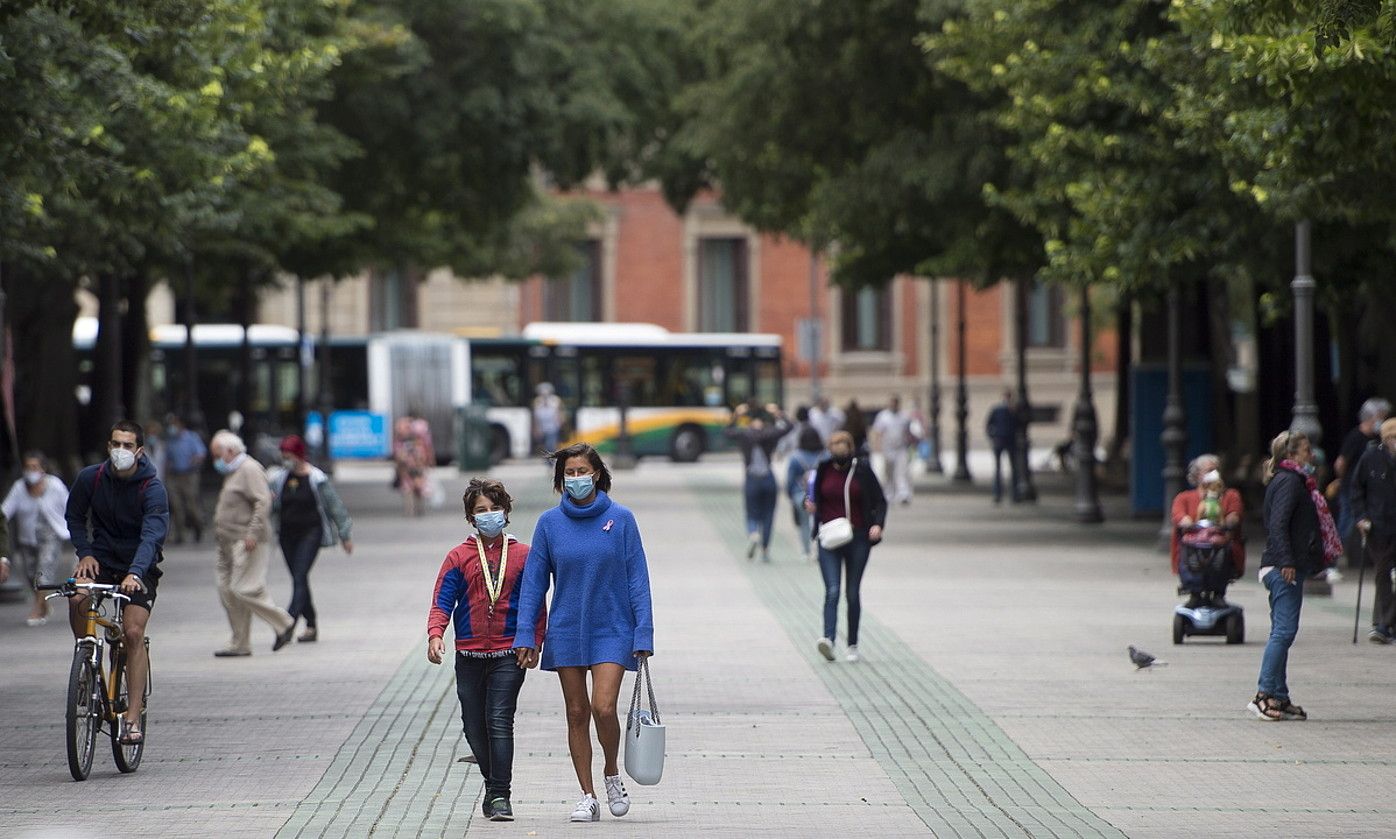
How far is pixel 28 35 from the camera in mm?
14211

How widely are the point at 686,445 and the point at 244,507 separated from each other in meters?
35.7

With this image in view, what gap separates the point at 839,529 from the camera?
14602 millimetres

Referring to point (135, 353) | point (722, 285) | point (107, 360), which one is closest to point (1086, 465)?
point (107, 360)

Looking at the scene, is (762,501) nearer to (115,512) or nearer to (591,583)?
(115,512)

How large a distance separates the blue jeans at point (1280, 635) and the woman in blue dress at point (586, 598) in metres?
4.28

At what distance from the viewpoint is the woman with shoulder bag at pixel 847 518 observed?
579 inches

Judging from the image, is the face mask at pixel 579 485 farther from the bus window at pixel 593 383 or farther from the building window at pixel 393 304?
the building window at pixel 393 304

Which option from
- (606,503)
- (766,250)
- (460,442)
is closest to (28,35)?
(606,503)

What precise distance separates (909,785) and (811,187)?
65.3ft

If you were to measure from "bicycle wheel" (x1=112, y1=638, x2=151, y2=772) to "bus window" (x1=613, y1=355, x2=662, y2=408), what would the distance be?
3960cm

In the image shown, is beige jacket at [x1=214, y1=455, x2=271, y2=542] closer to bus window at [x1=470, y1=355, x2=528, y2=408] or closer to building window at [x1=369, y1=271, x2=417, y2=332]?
bus window at [x1=470, y1=355, x2=528, y2=408]

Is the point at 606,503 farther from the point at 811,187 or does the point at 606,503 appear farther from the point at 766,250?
the point at 766,250

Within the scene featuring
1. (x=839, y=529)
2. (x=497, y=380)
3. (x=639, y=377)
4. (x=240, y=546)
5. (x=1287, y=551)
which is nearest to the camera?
(x=1287, y=551)

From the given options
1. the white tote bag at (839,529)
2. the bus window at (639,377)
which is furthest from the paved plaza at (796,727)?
the bus window at (639,377)
